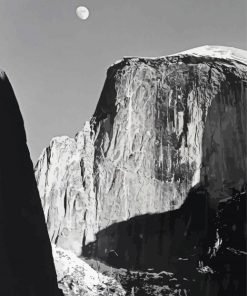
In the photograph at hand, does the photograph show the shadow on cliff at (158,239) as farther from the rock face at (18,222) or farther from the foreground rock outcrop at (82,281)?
the rock face at (18,222)

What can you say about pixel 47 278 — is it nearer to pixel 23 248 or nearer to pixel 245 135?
pixel 23 248

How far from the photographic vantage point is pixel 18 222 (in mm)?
5512

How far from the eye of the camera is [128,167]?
1321 cm

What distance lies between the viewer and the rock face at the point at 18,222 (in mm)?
5242

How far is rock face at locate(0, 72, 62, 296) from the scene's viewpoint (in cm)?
524

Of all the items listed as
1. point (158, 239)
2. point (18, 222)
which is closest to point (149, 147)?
point (158, 239)

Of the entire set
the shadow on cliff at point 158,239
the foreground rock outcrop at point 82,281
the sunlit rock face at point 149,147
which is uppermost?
the sunlit rock face at point 149,147

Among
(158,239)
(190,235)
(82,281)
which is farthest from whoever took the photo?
(158,239)

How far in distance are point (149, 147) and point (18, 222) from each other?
817cm

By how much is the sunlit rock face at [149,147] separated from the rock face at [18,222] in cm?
635

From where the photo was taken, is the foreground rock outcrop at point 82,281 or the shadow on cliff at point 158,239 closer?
the foreground rock outcrop at point 82,281

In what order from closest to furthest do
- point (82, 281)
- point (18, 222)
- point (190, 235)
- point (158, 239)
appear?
point (18, 222)
point (82, 281)
point (190, 235)
point (158, 239)

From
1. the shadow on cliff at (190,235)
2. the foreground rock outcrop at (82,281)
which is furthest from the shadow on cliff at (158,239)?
the foreground rock outcrop at (82,281)

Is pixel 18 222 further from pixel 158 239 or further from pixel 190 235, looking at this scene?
pixel 190 235
